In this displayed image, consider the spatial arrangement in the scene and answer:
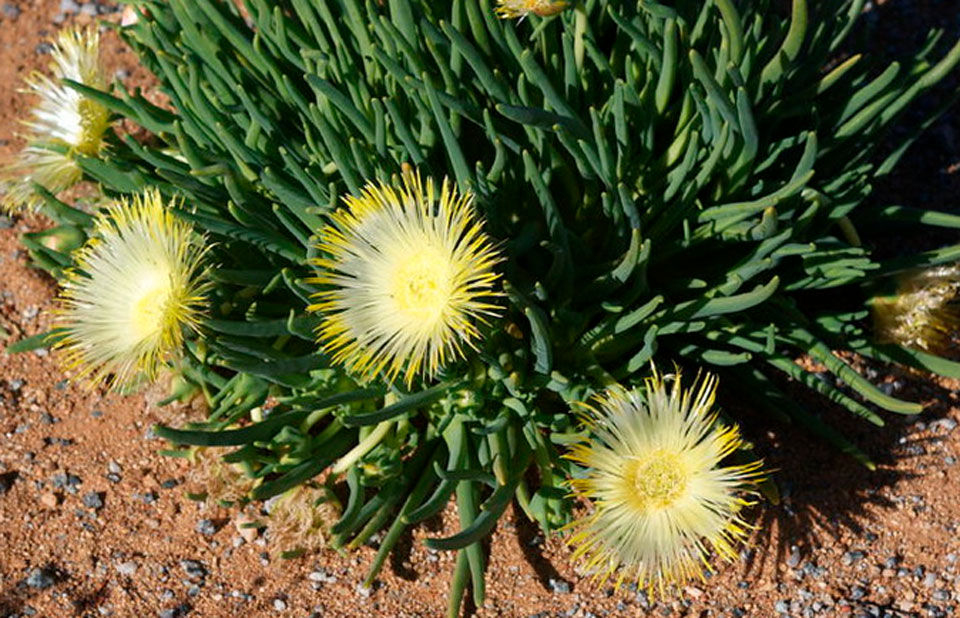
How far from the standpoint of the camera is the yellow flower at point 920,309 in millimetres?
2717

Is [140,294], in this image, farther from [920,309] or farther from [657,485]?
[920,309]

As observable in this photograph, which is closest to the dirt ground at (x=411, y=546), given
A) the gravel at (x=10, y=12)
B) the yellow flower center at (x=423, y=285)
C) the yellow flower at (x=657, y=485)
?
the yellow flower at (x=657, y=485)

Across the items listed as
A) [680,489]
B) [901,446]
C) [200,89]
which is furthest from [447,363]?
[901,446]

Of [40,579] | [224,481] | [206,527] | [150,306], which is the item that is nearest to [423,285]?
[150,306]

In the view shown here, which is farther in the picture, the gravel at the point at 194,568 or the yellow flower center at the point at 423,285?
the gravel at the point at 194,568

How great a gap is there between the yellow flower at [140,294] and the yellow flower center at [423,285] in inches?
17.5

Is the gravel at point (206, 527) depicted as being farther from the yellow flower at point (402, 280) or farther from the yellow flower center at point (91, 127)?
the yellow flower center at point (91, 127)

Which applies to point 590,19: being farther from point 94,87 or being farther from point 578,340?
point 94,87

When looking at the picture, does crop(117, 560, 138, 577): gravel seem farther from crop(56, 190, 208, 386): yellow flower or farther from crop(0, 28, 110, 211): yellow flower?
crop(0, 28, 110, 211): yellow flower

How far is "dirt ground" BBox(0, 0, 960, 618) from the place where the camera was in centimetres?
251

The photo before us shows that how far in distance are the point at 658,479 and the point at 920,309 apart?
100cm

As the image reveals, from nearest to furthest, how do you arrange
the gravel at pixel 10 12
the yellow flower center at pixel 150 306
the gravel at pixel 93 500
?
the yellow flower center at pixel 150 306 < the gravel at pixel 93 500 < the gravel at pixel 10 12

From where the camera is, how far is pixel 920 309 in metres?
2.71

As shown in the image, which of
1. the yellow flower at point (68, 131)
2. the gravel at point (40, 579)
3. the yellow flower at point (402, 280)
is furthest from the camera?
the yellow flower at point (68, 131)
